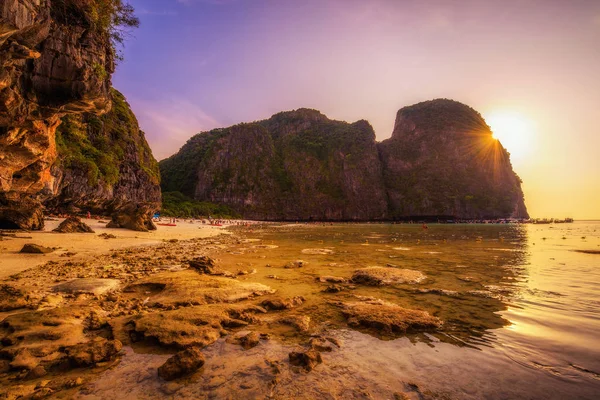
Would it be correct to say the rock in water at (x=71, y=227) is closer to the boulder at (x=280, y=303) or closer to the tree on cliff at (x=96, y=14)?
the tree on cliff at (x=96, y=14)

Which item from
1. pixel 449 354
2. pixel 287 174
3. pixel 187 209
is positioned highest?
pixel 287 174

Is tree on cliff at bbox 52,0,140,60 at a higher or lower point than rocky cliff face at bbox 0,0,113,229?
higher

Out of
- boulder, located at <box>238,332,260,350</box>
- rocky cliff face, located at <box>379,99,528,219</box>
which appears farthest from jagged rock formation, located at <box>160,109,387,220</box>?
boulder, located at <box>238,332,260,350</box>

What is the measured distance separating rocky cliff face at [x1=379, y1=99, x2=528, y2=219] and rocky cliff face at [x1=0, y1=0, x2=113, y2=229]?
118 metres

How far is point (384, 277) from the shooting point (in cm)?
764

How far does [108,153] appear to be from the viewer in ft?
120

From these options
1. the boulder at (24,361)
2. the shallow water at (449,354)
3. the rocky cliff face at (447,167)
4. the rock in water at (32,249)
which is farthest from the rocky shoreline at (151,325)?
the rocky cliff face at (447,167)

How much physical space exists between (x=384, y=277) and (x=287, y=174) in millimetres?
123261

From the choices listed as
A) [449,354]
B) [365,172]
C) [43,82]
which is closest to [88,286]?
[449,354]

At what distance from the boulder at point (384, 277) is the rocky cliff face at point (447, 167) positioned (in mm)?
114585

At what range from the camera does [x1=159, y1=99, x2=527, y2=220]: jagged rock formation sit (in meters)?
112

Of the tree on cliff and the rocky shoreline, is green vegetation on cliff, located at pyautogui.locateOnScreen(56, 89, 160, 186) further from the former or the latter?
the rocky shoreline

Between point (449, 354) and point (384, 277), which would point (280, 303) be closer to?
point (449, 354)

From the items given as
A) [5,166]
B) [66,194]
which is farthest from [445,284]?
[66,194]
